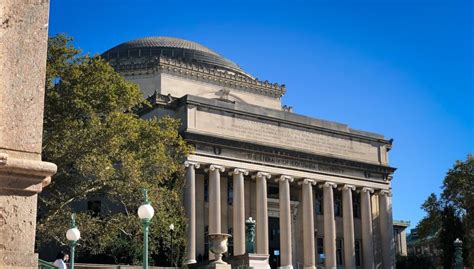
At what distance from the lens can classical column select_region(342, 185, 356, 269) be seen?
52.3m

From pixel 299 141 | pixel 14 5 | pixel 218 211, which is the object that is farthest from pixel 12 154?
pixel 299 141

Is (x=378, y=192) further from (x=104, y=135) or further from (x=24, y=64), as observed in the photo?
(x=24, y=64)

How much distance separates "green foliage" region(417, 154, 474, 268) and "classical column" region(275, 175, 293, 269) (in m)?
12.5

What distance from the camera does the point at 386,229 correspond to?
55.8 meters

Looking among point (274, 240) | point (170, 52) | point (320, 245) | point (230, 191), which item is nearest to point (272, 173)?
point (230, 191)

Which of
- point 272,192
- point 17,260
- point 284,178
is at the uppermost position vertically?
point 284,178

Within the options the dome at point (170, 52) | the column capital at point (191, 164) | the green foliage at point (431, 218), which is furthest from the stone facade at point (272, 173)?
the green foliage at point (431, 218)

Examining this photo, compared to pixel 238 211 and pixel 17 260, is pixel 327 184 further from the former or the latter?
pixel 17 260

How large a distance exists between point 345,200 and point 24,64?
48546 mm

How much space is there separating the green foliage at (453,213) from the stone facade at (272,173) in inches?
142

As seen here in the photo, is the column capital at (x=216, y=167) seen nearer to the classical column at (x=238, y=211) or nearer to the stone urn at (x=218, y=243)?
the classical column at (x=238, y=211)

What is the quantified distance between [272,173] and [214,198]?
214 inches

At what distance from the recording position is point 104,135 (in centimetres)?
2933

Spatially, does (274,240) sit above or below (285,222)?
below
